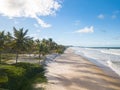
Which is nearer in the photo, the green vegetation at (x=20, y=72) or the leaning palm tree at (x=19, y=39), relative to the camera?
the green vegetation at (x=20, y=72)

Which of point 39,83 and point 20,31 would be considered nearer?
point 39,83

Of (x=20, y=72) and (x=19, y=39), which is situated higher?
(x=19, y=39)

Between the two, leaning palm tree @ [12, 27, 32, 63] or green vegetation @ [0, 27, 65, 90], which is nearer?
green vegetation @ [0, 27, 65, 90]

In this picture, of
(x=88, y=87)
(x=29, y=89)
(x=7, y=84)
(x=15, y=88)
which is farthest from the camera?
(x=88, y=87)

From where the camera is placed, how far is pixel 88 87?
3181 centimetres

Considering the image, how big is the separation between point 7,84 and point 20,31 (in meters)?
29.0

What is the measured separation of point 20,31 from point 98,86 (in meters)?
26.3

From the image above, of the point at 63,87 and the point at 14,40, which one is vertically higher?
the point at 14,40

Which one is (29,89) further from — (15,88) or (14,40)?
(14,40)

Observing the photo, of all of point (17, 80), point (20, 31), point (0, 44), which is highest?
point (20, 31)

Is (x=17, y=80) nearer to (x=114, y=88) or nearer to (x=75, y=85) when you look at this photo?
(x=75, y=85)

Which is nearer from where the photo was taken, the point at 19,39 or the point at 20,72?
the point at 20,72

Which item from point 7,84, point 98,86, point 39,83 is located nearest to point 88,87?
point 98,86

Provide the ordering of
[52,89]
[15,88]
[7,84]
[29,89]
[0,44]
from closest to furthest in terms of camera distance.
Answer: [7,84], [15,88], [29,89], [52,89], [0,44]
